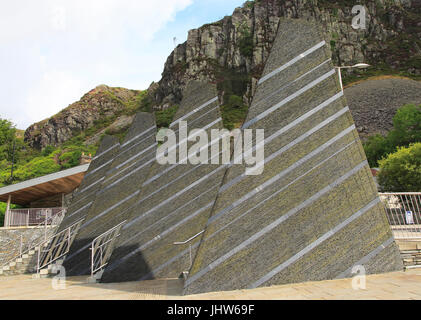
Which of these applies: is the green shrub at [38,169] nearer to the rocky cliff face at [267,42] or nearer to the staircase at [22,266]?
the staircase at [22,266]

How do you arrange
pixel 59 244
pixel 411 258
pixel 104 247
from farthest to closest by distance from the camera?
pixel 59 244
pixel 104 247
pixel 411 258

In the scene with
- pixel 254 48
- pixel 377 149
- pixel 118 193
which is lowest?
pixel 118 193

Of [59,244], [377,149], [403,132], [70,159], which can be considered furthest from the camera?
[70,159]

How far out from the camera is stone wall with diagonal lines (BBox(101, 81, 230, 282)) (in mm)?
7578

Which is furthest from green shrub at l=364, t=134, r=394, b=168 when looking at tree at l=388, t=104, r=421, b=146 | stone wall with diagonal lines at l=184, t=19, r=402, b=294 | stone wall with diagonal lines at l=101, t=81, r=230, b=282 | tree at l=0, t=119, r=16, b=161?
tree at l=0, t=119, r=16, b=161

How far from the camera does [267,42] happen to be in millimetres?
78750

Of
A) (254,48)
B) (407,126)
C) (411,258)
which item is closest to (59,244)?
(411,258)

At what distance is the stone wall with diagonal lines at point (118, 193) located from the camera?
33.1 feet

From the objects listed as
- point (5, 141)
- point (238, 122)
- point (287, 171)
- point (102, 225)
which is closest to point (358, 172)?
point (287, 171)

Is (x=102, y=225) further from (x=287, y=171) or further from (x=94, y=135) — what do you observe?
(x=94, y=135)

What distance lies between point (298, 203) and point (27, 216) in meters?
15.3

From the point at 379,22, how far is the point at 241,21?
35.5 meters

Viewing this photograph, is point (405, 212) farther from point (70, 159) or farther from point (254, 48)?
point (254, 48)

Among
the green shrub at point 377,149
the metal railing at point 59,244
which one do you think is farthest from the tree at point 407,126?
the metal railing at point 59,244
